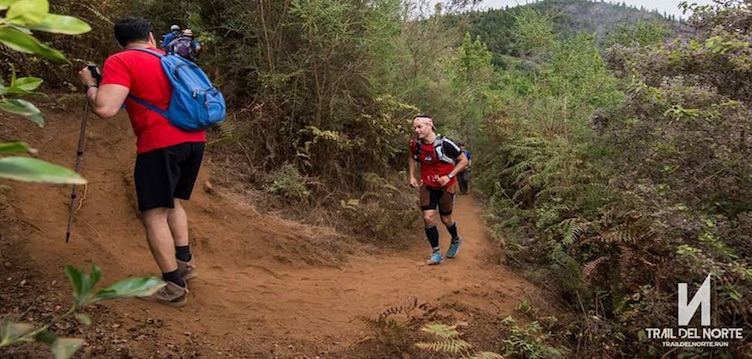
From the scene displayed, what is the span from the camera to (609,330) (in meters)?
5.05

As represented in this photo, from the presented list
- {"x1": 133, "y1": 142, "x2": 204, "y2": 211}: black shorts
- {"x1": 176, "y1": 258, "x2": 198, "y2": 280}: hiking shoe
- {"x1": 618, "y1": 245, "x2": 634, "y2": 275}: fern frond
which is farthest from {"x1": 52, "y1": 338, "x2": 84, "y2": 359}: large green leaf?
{"x1": 618, "y1": 245, "x2": 634, "y2": 275}: fern frond

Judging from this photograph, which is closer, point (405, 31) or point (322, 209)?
point (322, 209)

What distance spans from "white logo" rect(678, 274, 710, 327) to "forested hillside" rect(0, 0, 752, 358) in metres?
0.06

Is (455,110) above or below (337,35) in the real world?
below

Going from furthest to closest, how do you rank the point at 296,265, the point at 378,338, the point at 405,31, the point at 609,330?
the point at 405,31 < the point at 296,265 < the point at 609,330 < the point at 378,338

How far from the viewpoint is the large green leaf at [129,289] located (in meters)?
1.15

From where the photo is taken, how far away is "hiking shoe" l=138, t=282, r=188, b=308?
410 cm

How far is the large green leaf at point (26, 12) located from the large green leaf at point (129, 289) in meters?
0.59

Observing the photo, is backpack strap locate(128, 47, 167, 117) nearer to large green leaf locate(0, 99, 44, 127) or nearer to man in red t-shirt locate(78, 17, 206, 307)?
man in red t-shirt locate(78, 17, 206, 307)

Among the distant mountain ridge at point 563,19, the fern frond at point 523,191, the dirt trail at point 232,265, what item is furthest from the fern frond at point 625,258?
the fern frond at point 523,191

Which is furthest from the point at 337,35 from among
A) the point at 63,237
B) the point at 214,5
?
the point at 63,237

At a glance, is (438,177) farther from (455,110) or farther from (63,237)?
(455,110)

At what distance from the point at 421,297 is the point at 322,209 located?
248 cm

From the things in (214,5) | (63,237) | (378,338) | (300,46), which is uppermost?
(214,5)
